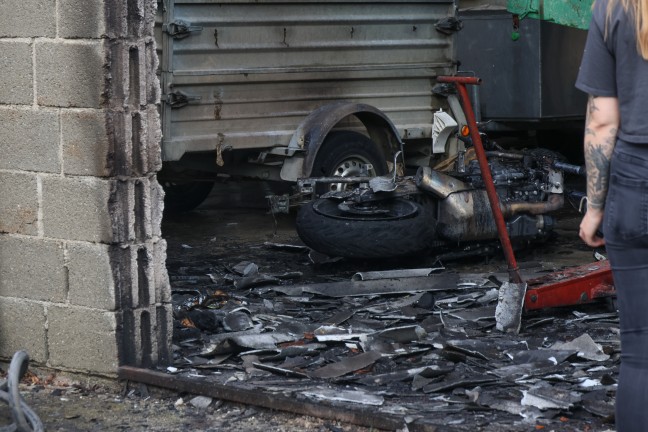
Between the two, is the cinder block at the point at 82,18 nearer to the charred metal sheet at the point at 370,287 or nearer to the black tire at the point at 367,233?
the charred metal sheet at the point at 370,287

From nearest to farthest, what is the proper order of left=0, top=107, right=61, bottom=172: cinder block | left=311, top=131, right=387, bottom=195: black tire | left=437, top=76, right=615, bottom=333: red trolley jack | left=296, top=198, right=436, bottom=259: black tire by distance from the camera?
1. left=0, top=107, right=61, bottom=172: cinder block
2. left=437, top=76, right=615, bottom=333: red trolley jack
3. left=296, top=198, right=436, bottom=259: black tire
4. left=311, top=131, right=387, bottom=195: black tire

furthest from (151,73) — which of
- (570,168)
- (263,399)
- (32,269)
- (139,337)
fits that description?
(570,168)

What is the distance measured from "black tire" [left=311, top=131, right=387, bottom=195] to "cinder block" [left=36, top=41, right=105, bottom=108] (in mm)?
4372

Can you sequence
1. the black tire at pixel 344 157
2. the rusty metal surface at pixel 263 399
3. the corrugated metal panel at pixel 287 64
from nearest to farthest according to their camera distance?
the rusty metal surface at pixel 263 399 < the corrugated metal panel at pixel 287 64 < the black tire at pixel 344 157

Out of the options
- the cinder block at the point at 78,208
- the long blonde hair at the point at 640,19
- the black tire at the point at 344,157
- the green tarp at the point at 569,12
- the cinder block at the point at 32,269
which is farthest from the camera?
the black tire at the point at 344,157

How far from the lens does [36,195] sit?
596 cm

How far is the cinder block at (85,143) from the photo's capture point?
5684 millimetres

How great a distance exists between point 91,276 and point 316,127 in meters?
4.62

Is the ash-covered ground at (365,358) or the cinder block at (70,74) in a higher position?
the cinder block at (70,74)

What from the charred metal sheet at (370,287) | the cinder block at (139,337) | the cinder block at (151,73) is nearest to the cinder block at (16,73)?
the cinder block at (151,73)

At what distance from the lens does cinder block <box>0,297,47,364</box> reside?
20.0 ft

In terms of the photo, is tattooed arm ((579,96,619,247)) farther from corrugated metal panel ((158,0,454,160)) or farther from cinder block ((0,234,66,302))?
corrugated metal panel ((158,0,454,160))

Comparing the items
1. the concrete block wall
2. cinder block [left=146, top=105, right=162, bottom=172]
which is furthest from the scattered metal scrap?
cinder block [left=146, top=105, right=162, bottom=172]

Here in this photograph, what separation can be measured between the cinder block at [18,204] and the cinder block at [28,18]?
0.75 meters
